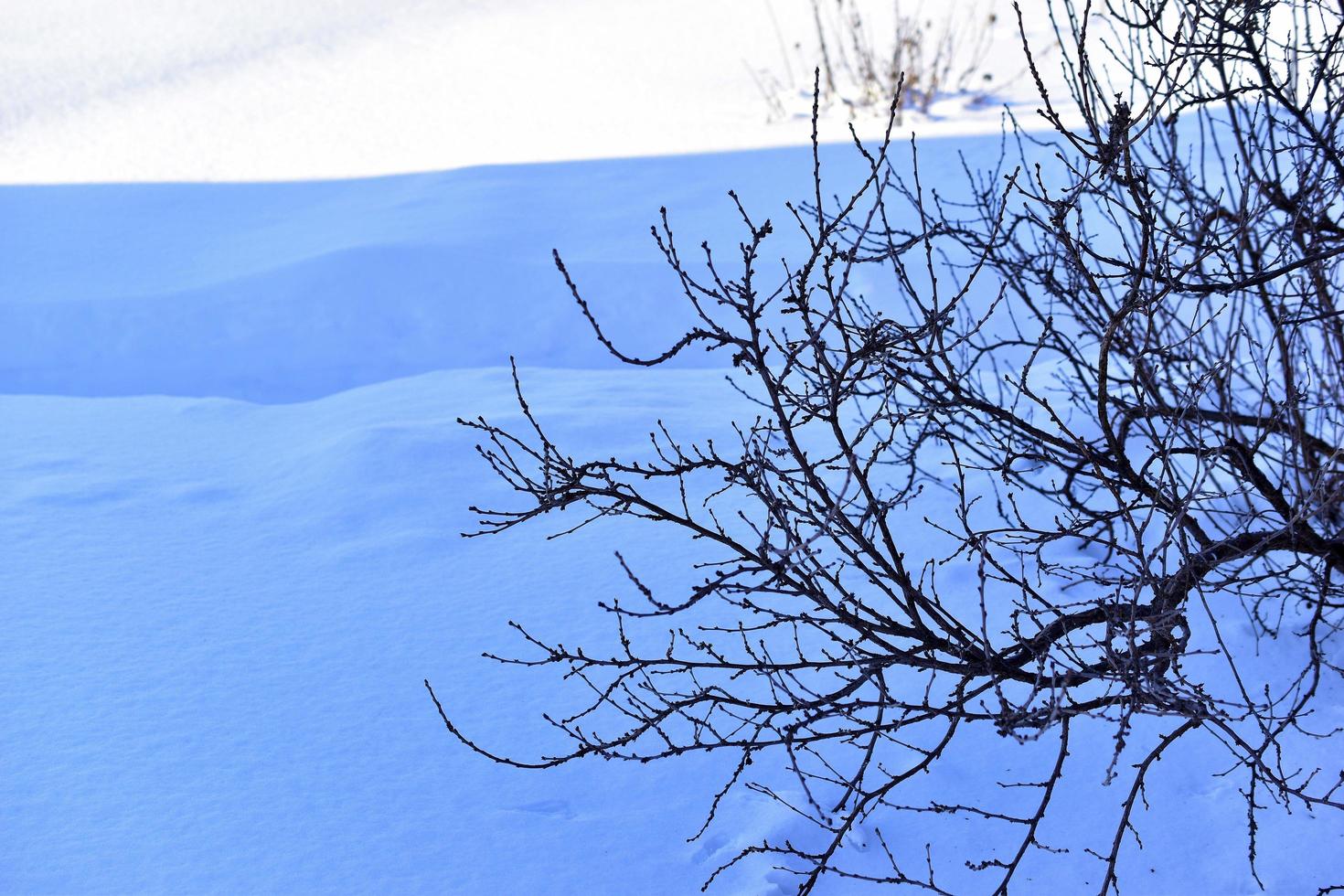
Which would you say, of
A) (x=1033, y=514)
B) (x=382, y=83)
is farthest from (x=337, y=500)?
(x=382, y=83)

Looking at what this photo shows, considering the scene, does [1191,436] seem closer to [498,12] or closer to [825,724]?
[825,724]

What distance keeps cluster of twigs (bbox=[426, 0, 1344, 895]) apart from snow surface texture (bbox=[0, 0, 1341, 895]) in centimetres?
20

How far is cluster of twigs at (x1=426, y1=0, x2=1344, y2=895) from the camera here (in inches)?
79.0

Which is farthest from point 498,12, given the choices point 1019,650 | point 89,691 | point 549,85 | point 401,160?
point 1019,650

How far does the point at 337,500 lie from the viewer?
4562mm

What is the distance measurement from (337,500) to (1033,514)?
269 centimetres

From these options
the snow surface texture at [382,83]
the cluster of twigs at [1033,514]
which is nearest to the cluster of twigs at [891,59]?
the snow surface texture at [382,83]

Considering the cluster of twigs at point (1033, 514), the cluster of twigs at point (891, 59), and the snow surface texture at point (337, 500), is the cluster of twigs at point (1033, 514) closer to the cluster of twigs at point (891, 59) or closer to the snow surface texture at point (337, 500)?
the snow surface texture at point (337, 500)

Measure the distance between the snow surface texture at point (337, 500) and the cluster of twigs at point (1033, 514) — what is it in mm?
199

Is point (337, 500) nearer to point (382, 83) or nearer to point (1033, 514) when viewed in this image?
point (1033, 514)

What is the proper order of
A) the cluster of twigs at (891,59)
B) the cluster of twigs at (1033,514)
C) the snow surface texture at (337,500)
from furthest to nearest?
the cluster of twigs at (891,59) < the snow surface texture at (337,500) < the cluster of twigs at (1033,514)

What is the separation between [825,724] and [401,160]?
8375 mm

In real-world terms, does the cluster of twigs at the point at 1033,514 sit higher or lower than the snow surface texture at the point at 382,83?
lower

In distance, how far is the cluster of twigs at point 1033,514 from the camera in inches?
79.0
